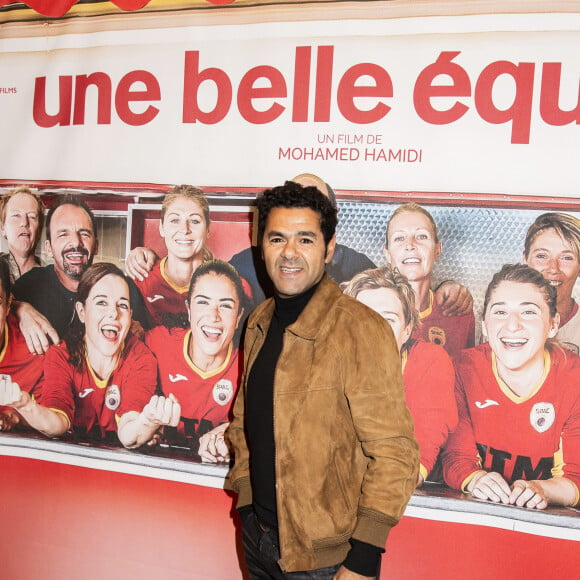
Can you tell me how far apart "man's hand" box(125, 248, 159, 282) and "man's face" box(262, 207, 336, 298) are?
913 millimetres

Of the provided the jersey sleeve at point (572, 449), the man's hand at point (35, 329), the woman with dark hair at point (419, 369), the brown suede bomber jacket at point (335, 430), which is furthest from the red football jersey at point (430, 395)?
the man's hand at point (35, 329)

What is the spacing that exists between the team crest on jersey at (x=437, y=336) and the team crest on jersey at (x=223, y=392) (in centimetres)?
82

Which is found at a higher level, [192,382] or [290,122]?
[290,122]

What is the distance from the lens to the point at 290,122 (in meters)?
2.45

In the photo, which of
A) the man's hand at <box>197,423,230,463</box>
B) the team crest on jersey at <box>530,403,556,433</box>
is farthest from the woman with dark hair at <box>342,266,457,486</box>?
the man's hand at <box>197,423,230,463</box>

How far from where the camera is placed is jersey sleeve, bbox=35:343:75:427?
274cm

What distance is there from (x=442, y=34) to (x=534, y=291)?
0.99 m

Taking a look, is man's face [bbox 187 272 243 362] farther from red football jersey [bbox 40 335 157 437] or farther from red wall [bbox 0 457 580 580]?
red wall [bbox 0 457 580 580]

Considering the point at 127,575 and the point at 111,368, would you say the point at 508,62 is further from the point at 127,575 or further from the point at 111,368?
the point at 127,575

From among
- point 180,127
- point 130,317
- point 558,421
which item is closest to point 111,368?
point 130,317

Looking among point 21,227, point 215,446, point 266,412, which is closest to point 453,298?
point 266,412

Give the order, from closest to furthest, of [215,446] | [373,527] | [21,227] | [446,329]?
[373,527] < [446,329] < [215,446] < [21,227]

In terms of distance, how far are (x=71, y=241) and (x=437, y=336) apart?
1.61 m

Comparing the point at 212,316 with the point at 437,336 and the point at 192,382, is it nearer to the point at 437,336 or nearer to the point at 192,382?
the point at 192,382
